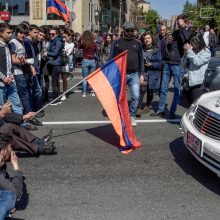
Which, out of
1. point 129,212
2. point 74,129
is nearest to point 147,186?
point 129,212

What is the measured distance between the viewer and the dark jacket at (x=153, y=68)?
7.98 meters

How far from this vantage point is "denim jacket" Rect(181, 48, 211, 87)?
7.04 metres

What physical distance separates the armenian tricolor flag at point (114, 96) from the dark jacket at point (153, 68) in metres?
2.30

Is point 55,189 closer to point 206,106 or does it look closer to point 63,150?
point 63,150

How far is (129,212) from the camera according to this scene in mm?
3906

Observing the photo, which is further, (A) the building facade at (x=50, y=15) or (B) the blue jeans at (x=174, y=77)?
(A) the building facade at (x=50, y=15)

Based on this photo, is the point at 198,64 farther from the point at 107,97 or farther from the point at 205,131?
the point at 205,131

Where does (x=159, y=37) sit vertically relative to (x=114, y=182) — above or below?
above

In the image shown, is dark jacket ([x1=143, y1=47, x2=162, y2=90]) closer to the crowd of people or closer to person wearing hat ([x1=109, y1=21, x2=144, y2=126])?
the crowd of people

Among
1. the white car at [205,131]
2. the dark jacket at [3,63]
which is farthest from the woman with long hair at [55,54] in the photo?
the white car at [205,131]

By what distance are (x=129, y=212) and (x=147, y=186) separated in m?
0.65

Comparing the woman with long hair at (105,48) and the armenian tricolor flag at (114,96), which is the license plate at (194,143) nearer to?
the armenian tricolor flag at (114,96)

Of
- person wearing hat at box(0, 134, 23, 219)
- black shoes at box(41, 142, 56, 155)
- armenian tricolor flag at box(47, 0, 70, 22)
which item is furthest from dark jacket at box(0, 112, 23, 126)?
armenian tricolor flag at box(47, 0, 70, 22)

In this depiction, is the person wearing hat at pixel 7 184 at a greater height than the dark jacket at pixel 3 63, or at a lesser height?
lesser
